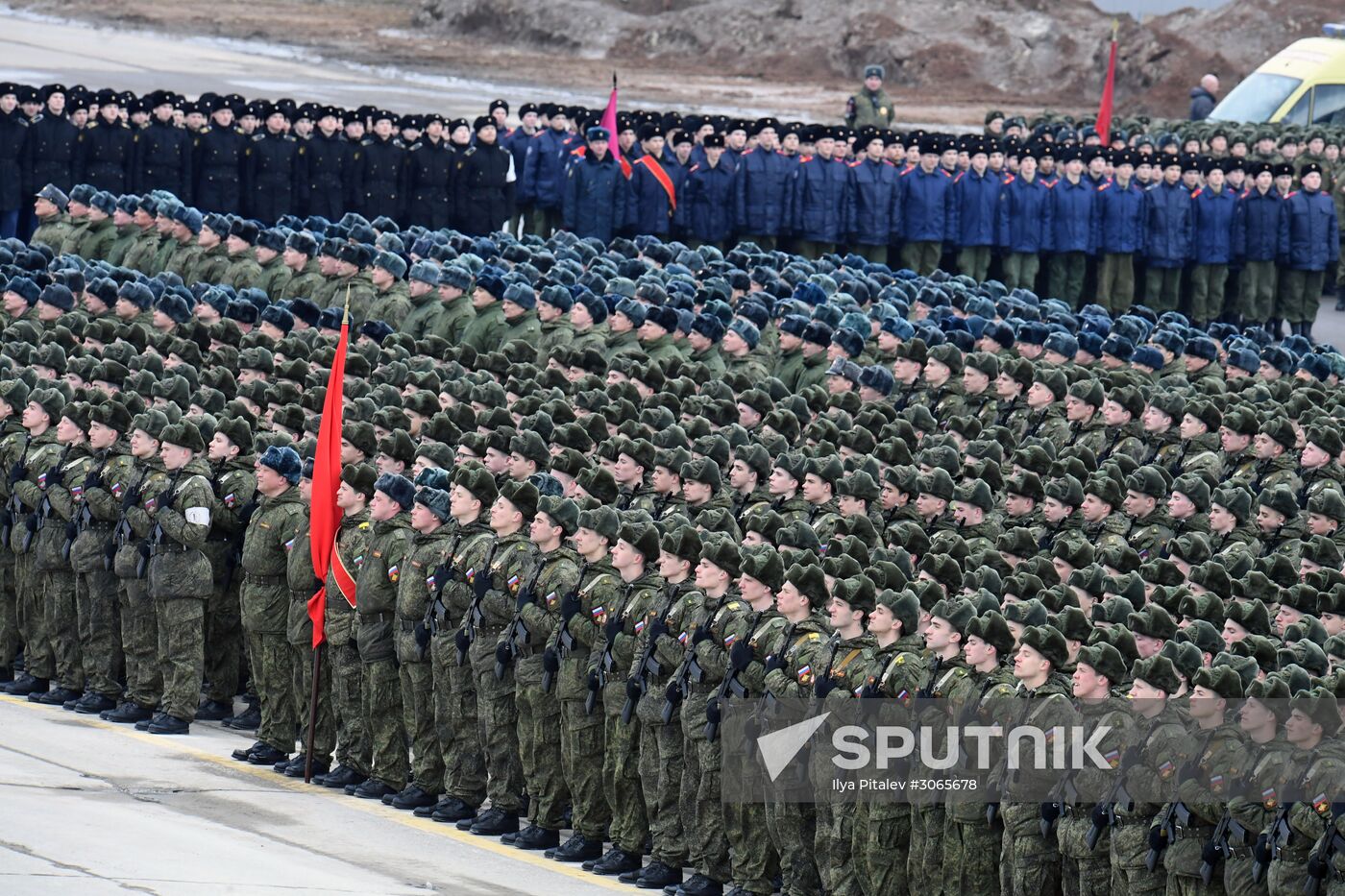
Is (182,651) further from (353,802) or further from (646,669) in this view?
(646,669)

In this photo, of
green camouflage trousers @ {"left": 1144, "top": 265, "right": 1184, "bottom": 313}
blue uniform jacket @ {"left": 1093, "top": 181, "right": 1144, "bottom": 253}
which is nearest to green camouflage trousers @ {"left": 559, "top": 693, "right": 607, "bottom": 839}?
blue uniform jacket @ {"left": 1093, "top": 181, "right": 1144, "bottom": 253}

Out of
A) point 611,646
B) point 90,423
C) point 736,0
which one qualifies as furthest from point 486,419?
point 736,0

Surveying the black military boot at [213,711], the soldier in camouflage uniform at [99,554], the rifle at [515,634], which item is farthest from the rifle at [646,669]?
the soldier in camouflage uniform at [99,554]

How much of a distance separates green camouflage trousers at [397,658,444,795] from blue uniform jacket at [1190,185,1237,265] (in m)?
14.6

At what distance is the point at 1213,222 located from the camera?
24875mm

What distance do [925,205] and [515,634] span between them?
13873 mm

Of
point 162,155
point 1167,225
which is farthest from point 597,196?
point 1167,225

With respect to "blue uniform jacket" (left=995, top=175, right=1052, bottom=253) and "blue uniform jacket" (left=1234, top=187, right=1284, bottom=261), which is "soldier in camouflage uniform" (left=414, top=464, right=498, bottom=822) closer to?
"blue uniform jacket" (left=995, top=175, right=1052, bottom=253)

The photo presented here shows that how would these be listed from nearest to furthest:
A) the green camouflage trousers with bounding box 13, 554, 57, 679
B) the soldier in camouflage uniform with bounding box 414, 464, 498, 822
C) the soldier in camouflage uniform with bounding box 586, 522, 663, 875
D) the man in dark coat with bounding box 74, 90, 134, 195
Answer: the soldier in camouflage uniform with bounding box 586, 522, 663, 875
the soldier in camouflage uniform with bounding box 414, 464, 498, 822
the green camouflage trousers with bounding box 13, 554, 57, 679
the man in dark coat with bounding box 74, 90, 134, 195

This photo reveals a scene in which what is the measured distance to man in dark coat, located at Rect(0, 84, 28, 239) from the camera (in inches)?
901

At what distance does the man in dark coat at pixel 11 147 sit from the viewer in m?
22.9

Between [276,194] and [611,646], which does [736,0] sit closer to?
[276,194]

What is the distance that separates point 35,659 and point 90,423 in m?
1.43

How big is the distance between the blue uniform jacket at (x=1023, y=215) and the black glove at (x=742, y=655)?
14.7 metres
